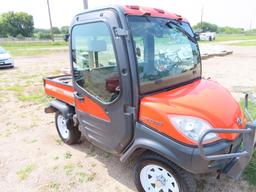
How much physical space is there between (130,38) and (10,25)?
3200 inches

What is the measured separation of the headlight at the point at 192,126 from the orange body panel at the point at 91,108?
865mm

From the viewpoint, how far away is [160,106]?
2.13 meters

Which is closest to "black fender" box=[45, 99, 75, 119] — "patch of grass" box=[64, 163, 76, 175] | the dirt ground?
the dirt ground

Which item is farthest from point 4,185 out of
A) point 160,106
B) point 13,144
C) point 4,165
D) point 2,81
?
point 2,81

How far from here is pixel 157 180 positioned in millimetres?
2363

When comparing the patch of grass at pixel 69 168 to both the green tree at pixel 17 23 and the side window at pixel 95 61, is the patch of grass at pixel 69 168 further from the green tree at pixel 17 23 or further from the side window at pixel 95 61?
the green tree at pixel 17 23

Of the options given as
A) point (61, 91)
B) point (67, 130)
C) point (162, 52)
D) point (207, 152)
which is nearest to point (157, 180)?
point (207, 152)

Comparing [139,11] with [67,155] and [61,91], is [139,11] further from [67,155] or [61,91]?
[67,155]

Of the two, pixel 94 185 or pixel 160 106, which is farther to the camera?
pixel 94 185

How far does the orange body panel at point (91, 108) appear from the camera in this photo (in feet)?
8.62

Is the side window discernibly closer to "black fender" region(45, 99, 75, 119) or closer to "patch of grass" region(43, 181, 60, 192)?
"black fender" region(45, 99, 75, 119)

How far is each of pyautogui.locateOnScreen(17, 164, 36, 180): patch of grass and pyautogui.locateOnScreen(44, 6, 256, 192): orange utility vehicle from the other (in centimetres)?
108

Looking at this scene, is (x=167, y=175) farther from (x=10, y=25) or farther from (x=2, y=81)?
(x=10, y=25)

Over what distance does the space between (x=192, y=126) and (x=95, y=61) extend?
1356mm
